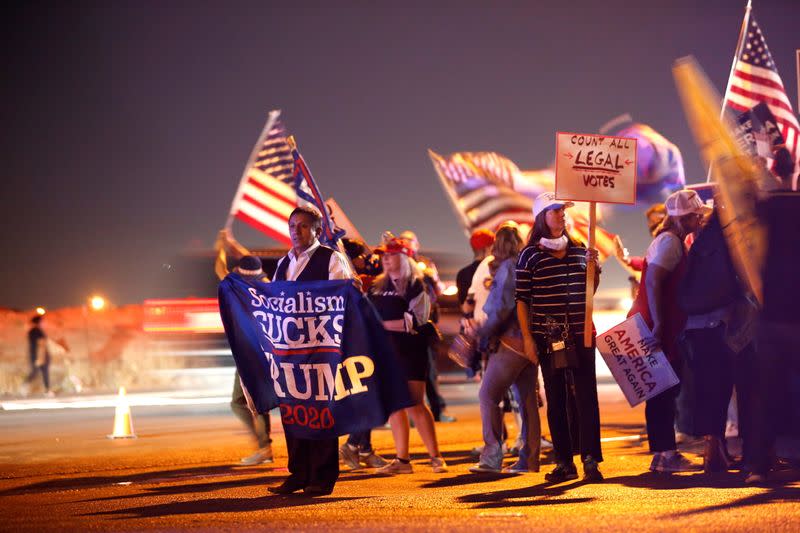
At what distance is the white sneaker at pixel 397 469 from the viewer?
390 inches

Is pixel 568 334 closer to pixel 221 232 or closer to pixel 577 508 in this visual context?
pixel 577 508

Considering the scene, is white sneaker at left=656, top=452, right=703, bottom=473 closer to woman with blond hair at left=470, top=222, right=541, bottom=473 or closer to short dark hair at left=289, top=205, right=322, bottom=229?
woman with blond hair at left=470, top=222, right=541, bottom=473

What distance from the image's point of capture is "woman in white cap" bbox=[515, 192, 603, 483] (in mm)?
8875

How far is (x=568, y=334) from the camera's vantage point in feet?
29.0

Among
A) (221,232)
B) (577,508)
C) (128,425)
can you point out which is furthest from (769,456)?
(128,425)

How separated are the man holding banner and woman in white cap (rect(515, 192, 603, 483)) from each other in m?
1.11

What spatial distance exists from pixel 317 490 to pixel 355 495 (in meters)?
0.25

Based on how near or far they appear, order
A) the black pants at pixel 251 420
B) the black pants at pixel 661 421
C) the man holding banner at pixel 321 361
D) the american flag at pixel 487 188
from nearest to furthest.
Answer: the man holding banner at pixel 321 361, the black pants at pixel 661 421, the black pants at pixel 251 420, the american flag at pixel 487 188

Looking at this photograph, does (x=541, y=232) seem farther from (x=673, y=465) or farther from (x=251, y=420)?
(x=251, y=420)

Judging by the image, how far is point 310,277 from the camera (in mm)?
8656

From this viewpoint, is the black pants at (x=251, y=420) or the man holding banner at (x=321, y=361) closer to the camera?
the man holding banner at (x=321, y=361)

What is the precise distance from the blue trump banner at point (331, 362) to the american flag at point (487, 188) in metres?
6.34

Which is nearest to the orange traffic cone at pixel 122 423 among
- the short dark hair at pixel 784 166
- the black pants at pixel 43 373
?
the short dark hair at pixel 784 166

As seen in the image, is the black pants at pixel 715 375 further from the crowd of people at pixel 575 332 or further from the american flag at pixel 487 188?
the american flag at pixel 487 188
